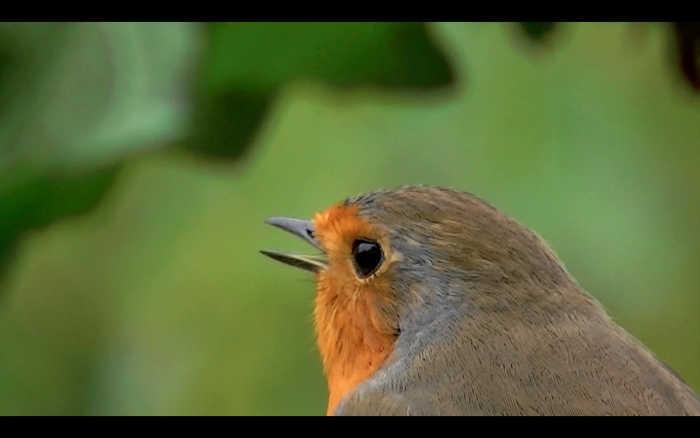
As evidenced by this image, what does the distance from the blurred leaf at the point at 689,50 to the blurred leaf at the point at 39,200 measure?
1014mm

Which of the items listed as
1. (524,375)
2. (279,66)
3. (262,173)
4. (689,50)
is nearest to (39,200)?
(279,66)

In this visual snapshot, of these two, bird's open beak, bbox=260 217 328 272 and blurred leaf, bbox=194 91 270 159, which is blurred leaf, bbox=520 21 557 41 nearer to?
blurred leaf, bbox=194 91 270 159

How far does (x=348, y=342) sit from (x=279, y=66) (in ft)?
Result: 2.25

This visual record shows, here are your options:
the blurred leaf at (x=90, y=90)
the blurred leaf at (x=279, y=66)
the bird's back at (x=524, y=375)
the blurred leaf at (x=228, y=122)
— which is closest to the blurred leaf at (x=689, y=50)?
the blurred leaf at (x=279, y=66)

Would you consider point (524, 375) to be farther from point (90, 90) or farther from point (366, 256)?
point (90, 90)

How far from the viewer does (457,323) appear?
7.42 feet

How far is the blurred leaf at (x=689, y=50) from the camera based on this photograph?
1973 millimetres

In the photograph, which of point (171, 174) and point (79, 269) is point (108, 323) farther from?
point (171, 174)

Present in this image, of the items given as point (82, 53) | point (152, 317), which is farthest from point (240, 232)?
point (82, 53)

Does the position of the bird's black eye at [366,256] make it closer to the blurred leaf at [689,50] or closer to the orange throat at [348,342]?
the orange throat at [348,342]

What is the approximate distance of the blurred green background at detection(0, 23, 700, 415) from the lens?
196 cm

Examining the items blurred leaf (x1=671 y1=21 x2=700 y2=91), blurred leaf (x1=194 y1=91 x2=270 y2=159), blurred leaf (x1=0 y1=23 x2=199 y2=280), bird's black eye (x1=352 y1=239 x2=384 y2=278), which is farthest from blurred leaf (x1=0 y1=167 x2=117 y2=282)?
blurred leaf (x1=671 y1=21 x2=700 y2=91)

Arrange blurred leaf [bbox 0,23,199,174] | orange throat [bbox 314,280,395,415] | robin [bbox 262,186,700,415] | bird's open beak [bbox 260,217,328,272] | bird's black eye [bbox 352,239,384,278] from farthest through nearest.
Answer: bird's open beak [bbox 260,217,328,272]
bird's black eye [bbox 352,239,384,278]
orange throat [bbox 314,280,395,415]
robin [bbox 262,186,700,415]
blurred leaf [bbox 0,23,199,174]

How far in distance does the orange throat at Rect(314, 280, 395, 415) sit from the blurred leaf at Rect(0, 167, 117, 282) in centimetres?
67
